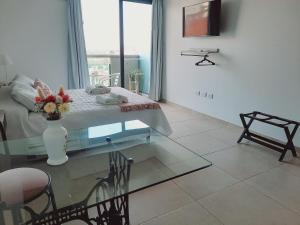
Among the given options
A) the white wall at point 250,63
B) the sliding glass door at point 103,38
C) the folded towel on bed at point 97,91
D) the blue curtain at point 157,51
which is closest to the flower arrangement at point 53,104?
the folded towel on bed at point 97,91

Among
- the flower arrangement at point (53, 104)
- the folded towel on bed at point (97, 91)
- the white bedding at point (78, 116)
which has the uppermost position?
the flower arrangement at point (53, 104)

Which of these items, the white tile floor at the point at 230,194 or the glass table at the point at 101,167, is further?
the white tile floor at the point at 230,194

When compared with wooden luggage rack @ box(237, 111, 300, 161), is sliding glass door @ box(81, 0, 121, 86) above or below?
above

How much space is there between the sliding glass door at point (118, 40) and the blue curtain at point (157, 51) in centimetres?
26

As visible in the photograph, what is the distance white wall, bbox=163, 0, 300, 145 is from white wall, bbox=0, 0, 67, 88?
7.64 ft

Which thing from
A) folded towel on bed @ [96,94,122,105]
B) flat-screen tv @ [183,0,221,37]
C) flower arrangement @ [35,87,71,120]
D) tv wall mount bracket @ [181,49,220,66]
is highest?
flat-screen tv @ [183,0,221,37]

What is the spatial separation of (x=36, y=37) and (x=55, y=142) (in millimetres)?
3420

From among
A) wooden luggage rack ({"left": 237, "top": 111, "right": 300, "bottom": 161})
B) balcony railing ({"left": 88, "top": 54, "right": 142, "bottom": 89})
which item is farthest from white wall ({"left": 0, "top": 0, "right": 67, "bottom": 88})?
wooden luggage rack ({"left": 237, "top": 111, "right": 300, "bottom": 161})

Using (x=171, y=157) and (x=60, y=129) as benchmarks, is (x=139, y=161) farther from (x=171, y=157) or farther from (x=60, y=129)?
(x=60, y=129)

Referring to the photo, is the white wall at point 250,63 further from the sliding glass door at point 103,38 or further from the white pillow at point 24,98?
the white pillow at point 24,98

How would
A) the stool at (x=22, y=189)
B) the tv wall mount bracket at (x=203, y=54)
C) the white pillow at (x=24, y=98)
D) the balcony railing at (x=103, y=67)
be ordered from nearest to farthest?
the stool at (x=22, y=189) → the white pillow at (x=24, y=98) → the tv wall mount bracket at (x=203, y=54) → the balcony railing at (x=103, y=67)

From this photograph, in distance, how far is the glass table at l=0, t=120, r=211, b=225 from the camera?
1358 mm

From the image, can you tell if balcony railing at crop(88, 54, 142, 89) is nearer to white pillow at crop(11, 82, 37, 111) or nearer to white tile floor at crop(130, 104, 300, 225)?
white pillow at crop(11, 82, 37, 111)

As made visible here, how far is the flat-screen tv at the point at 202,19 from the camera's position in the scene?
3512 mm
